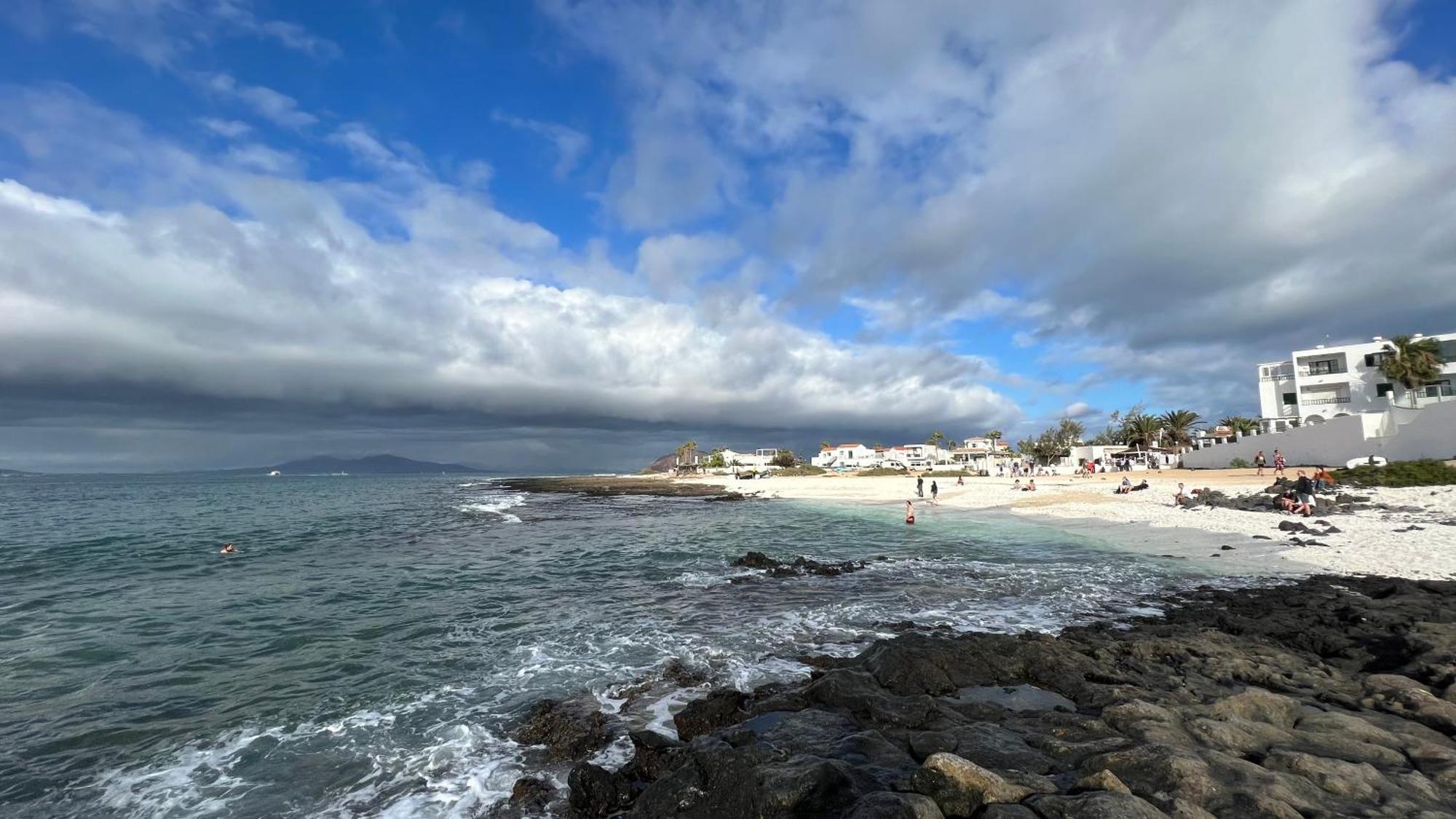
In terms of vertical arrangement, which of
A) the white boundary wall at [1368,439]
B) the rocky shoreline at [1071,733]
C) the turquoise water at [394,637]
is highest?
the white boundary wall at [1368,439]

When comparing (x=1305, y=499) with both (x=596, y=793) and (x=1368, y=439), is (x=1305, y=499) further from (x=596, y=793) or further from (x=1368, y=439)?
(x=596, y=793)

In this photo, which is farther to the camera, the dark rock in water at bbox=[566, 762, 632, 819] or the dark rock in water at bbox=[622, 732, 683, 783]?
the dark rock in water at bbox=[622, 732, 683, 783]

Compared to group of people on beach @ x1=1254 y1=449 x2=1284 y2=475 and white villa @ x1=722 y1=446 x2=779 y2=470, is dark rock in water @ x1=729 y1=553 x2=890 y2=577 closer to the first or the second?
group of people on beach @ x1=1254 y1=449 x2=1284 y2=475

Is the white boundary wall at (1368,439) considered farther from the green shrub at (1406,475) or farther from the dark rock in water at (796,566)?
the dark rock in water at (796,566)

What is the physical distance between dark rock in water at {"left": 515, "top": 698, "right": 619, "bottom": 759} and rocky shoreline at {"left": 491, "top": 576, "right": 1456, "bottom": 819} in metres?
0.04

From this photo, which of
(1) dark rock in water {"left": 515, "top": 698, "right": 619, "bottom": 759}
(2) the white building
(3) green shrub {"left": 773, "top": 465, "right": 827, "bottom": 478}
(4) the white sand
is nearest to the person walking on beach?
(4) the white sand

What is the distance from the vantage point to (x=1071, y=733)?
7.32 m

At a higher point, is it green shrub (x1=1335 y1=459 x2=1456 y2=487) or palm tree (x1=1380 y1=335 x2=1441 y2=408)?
palm tree (x1=1380 y1=335 x2=1441 y2=408)

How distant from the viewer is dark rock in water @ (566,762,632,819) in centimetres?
693

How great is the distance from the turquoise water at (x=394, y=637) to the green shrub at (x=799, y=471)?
9646 centimetres

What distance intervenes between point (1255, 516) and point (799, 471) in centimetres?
10886

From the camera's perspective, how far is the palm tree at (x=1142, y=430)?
8625 centimetres

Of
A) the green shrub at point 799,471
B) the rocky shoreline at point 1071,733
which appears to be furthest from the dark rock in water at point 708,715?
the green shrub at point 799,471

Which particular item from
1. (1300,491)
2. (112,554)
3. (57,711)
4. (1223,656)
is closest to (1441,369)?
(1300,491)
